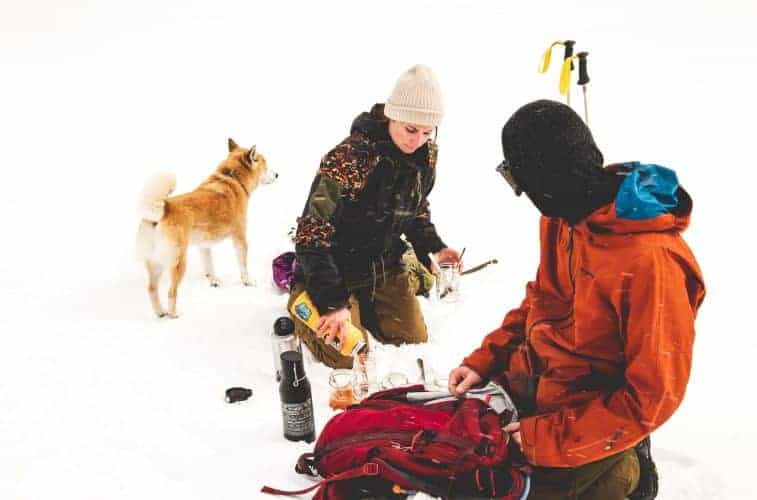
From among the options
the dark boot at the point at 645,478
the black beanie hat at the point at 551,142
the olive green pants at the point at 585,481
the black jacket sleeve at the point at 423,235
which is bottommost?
the dark boot at the point at 645,478

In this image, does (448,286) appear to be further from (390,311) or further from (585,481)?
(585,481)

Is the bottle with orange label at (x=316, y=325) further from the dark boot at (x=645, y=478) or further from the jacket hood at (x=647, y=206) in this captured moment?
the jacket hood at (x=647, y=206)

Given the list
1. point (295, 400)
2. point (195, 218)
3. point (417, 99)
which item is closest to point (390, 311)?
point (295, 400)

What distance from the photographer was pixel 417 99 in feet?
8.61

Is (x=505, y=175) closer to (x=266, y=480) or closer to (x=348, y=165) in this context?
(x=348, y=165)

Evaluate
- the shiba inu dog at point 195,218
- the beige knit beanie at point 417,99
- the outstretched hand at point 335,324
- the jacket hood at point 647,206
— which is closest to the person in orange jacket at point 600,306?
the jacket hood at point 647,206

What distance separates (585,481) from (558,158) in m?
0.98

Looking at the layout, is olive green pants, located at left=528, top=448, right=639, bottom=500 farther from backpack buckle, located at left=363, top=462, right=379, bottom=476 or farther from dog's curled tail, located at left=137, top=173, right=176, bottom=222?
dog's curled tail, located at left=137, top=173, right=176, bottom=222

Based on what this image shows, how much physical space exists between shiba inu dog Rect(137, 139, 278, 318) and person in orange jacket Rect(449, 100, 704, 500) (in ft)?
7.89

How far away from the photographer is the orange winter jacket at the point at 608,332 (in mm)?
1439

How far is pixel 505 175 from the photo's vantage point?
169 cm

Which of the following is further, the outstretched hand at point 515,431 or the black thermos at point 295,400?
the black thermos at point 295,400

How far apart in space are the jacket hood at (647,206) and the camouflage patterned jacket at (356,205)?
148 cm

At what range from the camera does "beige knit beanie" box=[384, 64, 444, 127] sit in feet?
8.59
